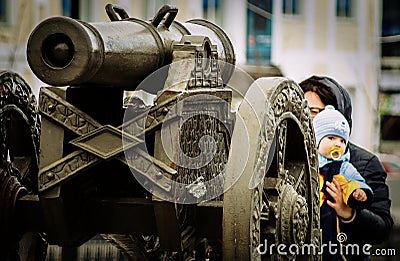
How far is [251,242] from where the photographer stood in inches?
185

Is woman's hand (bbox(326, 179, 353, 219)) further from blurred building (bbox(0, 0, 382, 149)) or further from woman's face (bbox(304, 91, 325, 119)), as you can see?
blurred building (bbox(0, 0, 382, 149))

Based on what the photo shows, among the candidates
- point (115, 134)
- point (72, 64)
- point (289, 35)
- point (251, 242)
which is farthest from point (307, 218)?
point (289, 35)

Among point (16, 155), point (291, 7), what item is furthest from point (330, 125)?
point (291, 7)

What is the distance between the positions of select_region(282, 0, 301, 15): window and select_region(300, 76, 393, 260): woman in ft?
41.3

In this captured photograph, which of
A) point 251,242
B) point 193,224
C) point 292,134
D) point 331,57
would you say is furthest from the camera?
point 331,57

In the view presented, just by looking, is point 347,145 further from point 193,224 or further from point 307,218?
point 193,224

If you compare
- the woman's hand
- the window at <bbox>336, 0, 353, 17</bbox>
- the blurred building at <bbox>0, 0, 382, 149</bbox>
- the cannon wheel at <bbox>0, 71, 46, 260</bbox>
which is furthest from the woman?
the window at <bbox>336, 0, 353, 17</bbox>

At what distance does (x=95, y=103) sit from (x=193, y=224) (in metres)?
0.72

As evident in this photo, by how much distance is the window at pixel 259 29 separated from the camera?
60.3 ft

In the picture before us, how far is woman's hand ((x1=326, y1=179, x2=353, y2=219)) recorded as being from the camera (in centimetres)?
573

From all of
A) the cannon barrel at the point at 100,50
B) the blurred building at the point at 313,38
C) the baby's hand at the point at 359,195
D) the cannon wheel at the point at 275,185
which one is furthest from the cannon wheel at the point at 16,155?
the blurred building at the point at 313,38

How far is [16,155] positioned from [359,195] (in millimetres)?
1827

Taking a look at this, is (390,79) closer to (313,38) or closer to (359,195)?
(313,38)

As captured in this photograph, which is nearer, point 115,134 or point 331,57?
point 115,134
